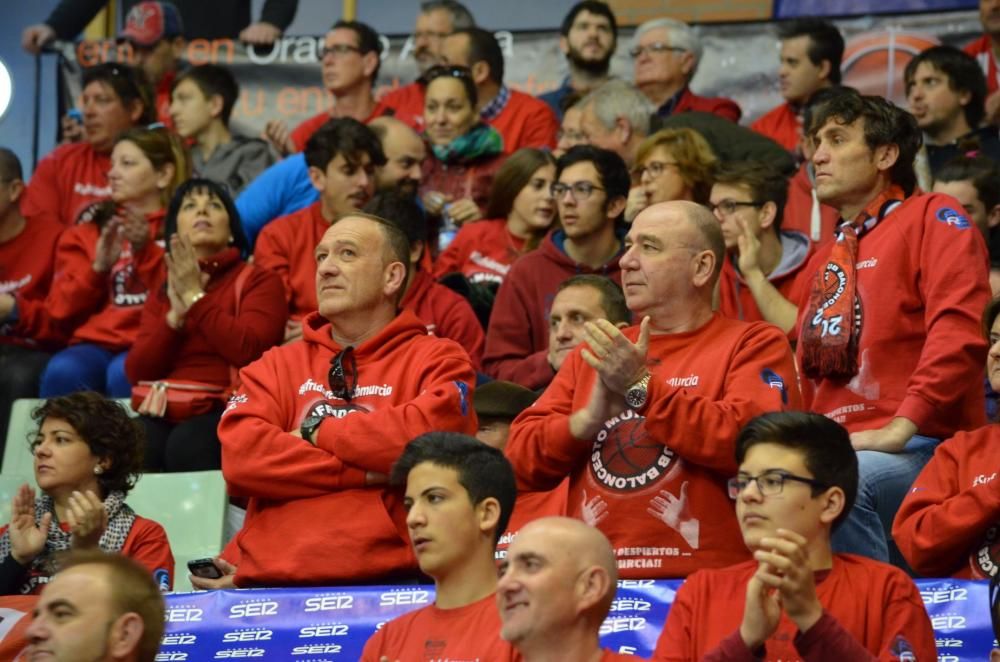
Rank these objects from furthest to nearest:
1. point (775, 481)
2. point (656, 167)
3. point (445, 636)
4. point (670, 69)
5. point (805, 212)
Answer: point (670, 69) < point (805, 212) < point (656, 167) < point (445, 636) < point (775, 481)

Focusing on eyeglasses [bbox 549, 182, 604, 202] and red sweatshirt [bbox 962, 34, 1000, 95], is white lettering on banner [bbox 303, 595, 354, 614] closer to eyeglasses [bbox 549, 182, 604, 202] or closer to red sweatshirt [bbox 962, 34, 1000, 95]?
eyeglasses [bbox 549, 182, 604, 202]

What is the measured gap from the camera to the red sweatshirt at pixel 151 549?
591 cm

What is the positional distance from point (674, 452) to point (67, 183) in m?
5.28

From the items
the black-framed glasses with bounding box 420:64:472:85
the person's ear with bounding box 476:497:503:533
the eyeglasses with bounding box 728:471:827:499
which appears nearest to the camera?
the eyeglasses with bounding box 728:471:827:499

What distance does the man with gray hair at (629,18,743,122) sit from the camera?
29.7 feet

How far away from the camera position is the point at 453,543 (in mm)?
4621

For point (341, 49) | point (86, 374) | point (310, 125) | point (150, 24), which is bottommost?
point (86, 374)

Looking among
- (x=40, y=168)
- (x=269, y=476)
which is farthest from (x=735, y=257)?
(x=40, y=168)

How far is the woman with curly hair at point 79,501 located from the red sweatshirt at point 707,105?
A: 147 inches

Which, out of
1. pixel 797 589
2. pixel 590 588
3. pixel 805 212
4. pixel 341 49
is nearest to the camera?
pixel 797 589

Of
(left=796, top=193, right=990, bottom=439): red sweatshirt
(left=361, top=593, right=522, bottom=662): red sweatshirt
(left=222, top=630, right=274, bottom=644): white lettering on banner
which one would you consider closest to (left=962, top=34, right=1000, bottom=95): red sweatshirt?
(left=796, top=193, right=990, bottom=439): red sweatshirt

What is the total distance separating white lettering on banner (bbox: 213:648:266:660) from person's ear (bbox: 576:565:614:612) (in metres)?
1.32

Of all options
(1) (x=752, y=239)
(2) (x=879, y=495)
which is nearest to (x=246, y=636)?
(2) (x=879, y=495)

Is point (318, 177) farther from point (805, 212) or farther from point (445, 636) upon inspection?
point (445, 636)
